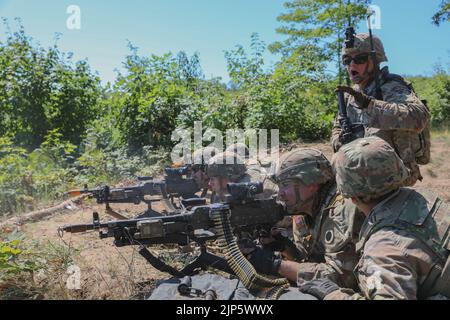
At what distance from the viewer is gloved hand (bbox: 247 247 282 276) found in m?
3.48

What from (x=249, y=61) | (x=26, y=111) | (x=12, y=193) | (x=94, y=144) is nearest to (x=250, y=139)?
(x=249, y=61)

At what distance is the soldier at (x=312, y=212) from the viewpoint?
10.5 feet

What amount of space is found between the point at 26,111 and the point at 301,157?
11.2 metres

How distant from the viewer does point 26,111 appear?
1265 centimetres

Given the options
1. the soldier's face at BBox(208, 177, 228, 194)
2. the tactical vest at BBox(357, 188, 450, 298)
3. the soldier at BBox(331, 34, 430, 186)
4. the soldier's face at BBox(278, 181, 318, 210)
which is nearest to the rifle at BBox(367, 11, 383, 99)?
the soldier at BBox(331, 34, 430, 186)

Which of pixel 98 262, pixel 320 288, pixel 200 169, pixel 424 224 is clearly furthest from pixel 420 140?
pixel 98 262

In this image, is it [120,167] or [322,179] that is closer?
[322,179]

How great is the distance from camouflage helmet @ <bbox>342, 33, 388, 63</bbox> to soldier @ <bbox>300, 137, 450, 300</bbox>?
1.82 metres

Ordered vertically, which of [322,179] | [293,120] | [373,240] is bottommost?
[373,240]

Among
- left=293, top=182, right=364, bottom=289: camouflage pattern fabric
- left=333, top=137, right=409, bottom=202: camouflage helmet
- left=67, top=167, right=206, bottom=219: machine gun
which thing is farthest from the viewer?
left=67, top=167, right=206, bottom=219: machine gun

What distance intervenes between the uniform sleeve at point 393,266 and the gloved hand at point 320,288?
0.37m

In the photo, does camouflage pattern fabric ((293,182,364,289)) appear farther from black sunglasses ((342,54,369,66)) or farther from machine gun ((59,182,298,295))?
black sunglasses ((342,54,369,66))
